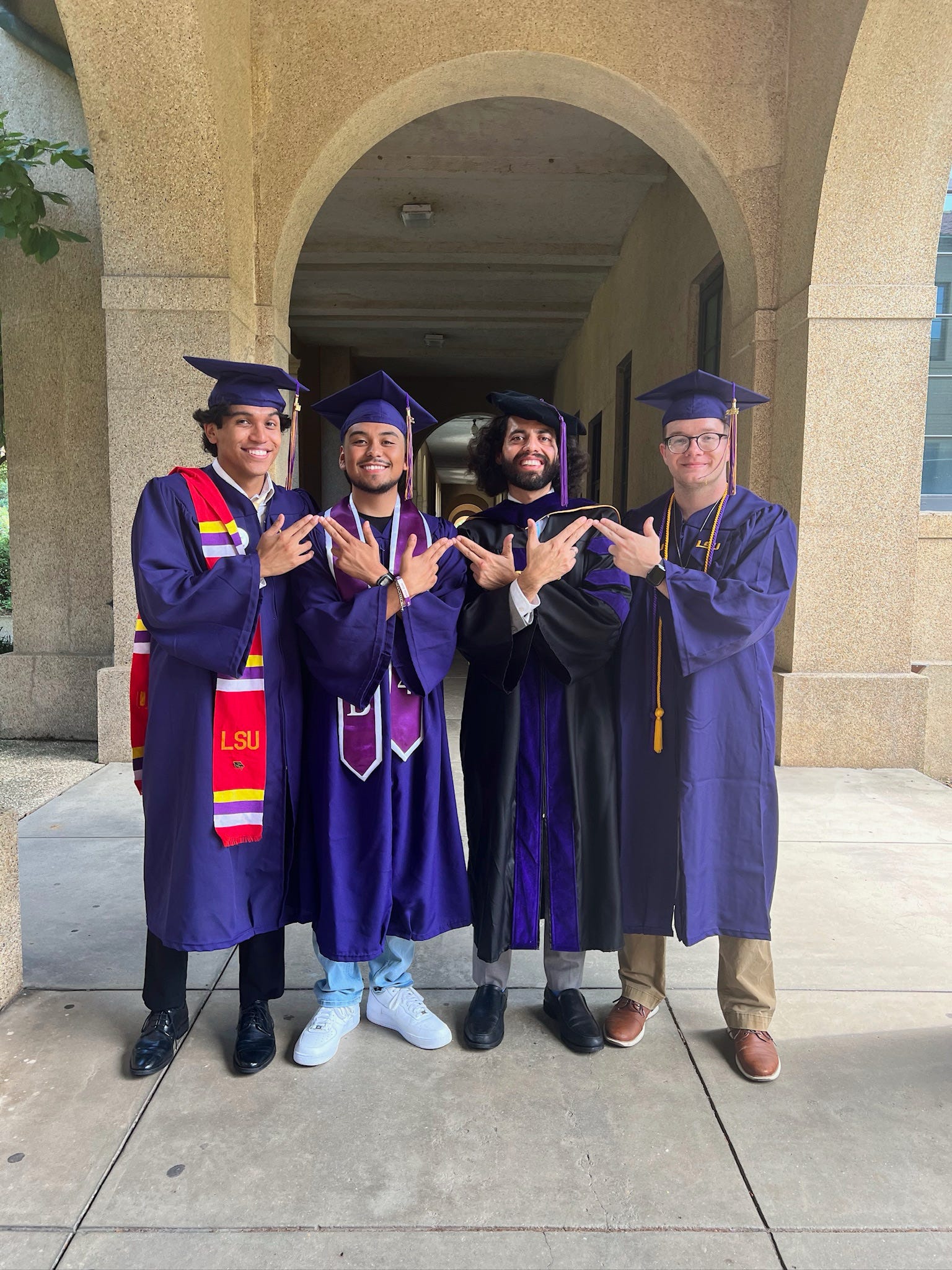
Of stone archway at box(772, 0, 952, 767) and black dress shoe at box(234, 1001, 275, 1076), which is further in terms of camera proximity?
stone archway at box(772, 0, 952, 767)

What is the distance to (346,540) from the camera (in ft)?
7.85

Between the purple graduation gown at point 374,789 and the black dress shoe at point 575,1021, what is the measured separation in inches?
15.4

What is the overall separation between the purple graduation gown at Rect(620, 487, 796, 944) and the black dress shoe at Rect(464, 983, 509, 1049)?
463 millimetres

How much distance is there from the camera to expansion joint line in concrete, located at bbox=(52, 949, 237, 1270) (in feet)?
6.08

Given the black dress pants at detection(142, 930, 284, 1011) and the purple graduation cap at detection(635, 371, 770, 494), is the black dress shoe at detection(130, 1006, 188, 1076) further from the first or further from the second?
the purple graduation cap at detection(635, 371, 770, 494)

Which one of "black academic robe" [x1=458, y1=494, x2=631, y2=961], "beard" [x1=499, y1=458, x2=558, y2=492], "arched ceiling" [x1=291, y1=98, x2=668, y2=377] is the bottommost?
"black academic robe" [x1=458, y1=494, x2=631, y2=961]

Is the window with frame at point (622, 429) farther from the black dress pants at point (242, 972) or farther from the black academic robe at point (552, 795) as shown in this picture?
the black dress pants at point (242, 972)

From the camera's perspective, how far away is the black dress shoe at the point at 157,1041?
96.2 inches

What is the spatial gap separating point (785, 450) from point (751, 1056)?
4.13m

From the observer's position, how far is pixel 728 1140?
2.18 metres

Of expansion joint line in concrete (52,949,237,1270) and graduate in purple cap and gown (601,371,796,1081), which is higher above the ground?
graduate in purple cap and gown (601,371,796,1081)

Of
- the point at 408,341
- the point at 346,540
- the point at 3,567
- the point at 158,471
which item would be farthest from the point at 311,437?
the point at 346,540

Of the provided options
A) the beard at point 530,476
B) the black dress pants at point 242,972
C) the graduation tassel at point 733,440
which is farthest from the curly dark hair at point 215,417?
the black dress pants at point 242,972

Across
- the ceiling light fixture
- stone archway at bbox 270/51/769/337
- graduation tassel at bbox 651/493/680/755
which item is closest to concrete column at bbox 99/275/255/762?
stone archway at bbox 270/51/769/337
